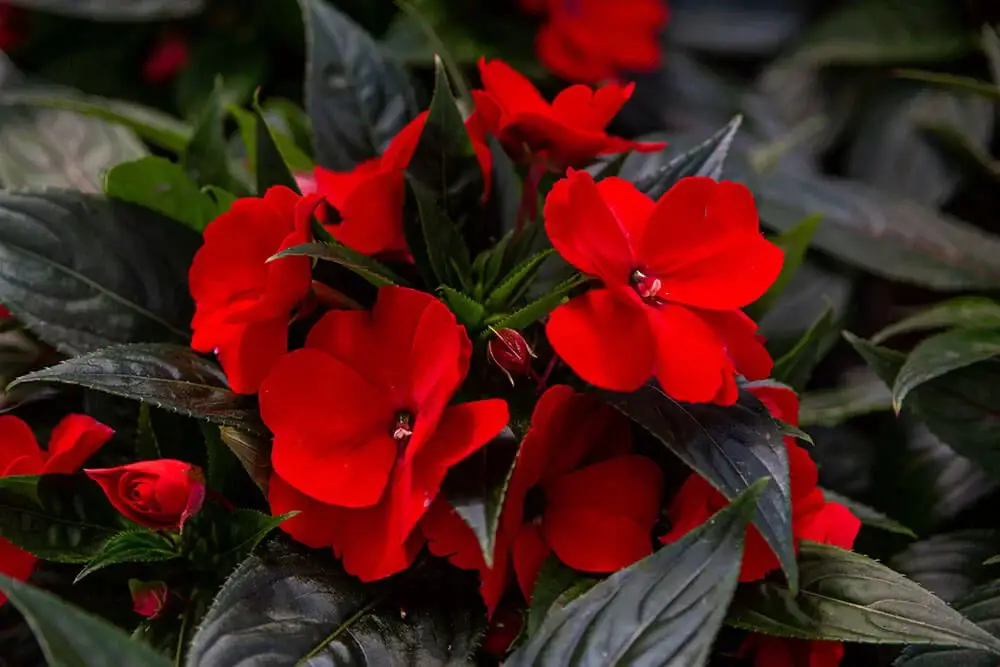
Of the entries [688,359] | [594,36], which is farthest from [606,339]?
[594,36]

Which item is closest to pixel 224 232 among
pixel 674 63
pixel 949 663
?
pixel 949 663

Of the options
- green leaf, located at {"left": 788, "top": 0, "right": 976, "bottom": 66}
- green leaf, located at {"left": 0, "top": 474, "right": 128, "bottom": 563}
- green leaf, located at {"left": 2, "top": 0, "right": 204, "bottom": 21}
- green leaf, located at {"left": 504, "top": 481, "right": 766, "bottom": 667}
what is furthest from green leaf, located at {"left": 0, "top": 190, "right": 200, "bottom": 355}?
green leaf, located at {"left": 788, "top": 0, "right": 976, "bottom": 66}

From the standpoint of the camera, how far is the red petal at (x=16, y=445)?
0.70m

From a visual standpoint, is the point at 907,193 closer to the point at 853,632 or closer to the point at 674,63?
the point at 674,63

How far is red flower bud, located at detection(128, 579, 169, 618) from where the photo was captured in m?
0.68

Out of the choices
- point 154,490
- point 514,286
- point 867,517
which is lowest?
point 867,517

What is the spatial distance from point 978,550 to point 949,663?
0.22 metres

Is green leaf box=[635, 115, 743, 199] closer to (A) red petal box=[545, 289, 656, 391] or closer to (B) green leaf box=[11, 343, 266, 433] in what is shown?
(A) red petal box=[545, 289, 656, 391]

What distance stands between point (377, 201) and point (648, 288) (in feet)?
0.81

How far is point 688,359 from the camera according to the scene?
1.89 feet

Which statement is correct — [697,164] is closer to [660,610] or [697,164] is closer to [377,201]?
[377,201]

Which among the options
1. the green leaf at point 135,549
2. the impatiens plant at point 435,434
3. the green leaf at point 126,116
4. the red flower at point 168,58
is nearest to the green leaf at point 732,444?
the impatiens plant at point 435,434

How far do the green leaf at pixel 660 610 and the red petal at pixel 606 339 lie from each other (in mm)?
100

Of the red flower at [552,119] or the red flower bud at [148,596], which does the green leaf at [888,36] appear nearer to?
the red flower at [552,119]
